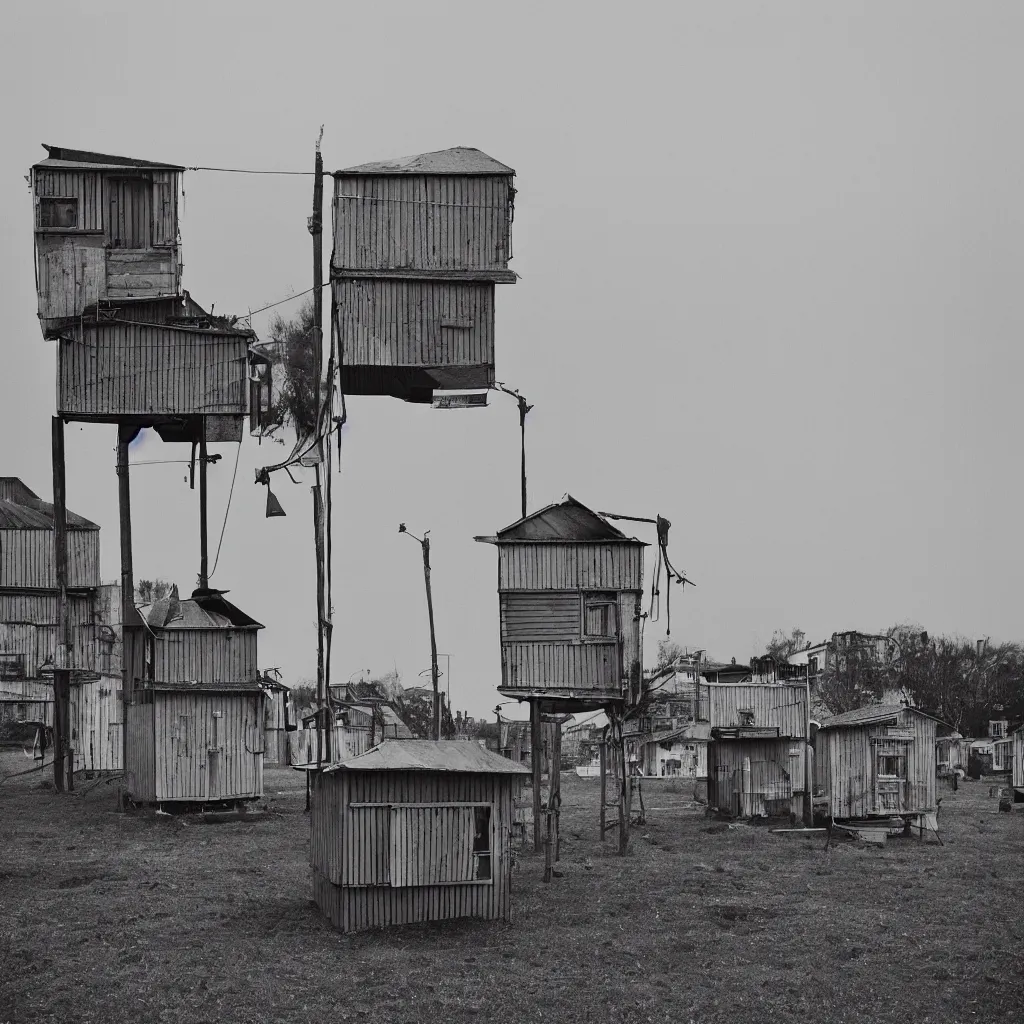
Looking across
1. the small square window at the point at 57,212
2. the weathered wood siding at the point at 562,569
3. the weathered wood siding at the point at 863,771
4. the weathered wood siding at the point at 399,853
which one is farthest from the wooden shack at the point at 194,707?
the weathered wood siding at the point at 863,771

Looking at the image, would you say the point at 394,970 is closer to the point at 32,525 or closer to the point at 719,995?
the point at 719,995

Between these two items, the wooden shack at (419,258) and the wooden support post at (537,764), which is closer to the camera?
the wooden support post at (537,764)

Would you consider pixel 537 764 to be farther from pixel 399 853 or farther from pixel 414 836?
Answer: pixel 399 853

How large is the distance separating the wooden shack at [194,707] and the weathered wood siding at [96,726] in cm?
1250

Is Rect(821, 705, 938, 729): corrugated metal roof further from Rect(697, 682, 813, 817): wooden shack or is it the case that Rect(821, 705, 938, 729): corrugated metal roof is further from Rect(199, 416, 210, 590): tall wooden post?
Rect(199, 416, 210, 590): tall wooden post

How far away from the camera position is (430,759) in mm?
25469

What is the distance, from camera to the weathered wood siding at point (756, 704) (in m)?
46.4

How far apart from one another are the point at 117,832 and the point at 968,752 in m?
63.5

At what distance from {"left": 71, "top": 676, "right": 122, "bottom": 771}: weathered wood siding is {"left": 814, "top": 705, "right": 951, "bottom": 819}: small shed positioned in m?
27.2

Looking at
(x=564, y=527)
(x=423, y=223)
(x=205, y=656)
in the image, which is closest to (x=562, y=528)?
(x=564, y=527)

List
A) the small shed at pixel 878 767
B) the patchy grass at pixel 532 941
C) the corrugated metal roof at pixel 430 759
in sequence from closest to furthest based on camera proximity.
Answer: the patchy grass at pixel 532 941 < the corrugated metal roof at pixel 430 759 < the small shed at pixel 878 767

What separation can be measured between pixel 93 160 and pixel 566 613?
17993 millimetres

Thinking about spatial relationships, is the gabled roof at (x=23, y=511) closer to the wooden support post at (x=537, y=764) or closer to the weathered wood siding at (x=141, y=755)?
the weathered wood siding at (x=141, y=755)

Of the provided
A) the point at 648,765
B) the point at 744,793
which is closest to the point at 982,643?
the point at 648,765
